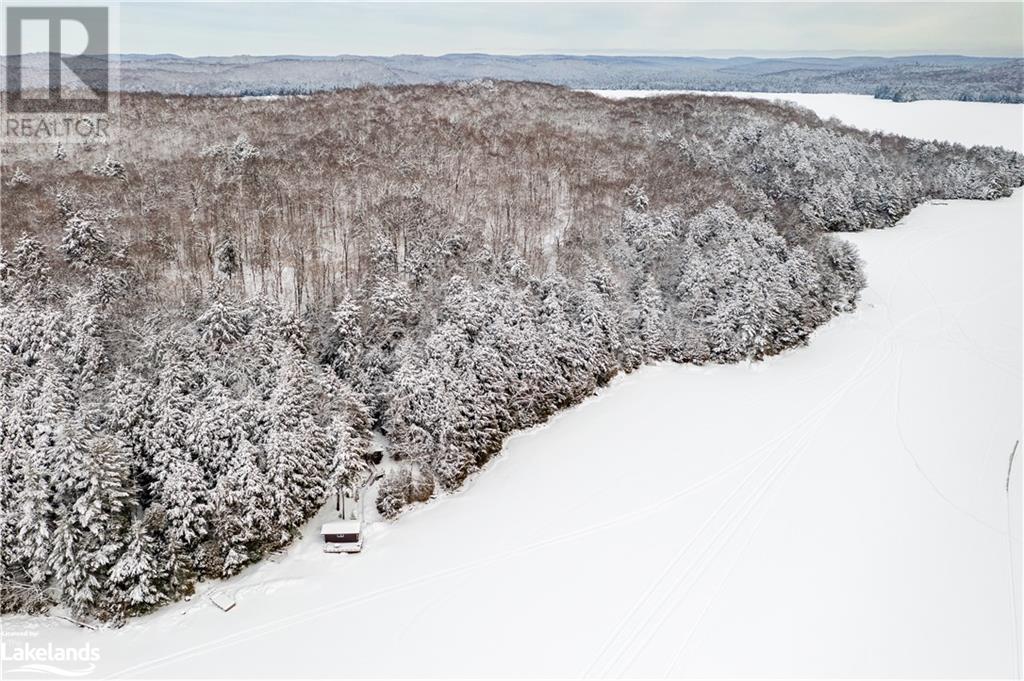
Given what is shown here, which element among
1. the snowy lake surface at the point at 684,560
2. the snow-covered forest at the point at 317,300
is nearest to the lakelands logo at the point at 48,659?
the snowy lake surface at the point at 684,560

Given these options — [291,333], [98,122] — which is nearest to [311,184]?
[291,333]

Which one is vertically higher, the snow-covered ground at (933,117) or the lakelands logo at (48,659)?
the snow-covered ground at (933,117)

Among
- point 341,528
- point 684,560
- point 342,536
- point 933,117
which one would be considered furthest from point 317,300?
point 933,117

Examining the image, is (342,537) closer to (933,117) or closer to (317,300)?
(317,300)

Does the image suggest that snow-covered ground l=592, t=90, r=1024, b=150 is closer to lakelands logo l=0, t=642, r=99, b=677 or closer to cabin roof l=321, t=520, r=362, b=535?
cabin roof l=321, t=520, r=362, b=535

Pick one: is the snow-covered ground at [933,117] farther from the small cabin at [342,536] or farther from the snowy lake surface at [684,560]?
the small cabin at [342,536]

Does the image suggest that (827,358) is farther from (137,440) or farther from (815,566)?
(137,440)
